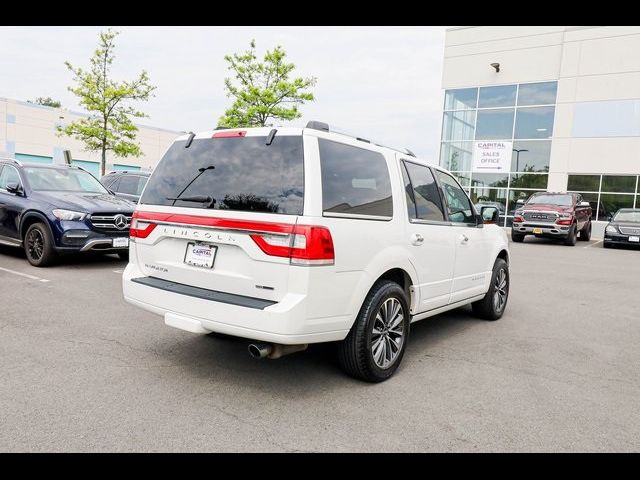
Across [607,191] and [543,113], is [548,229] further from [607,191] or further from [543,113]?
[543,113]

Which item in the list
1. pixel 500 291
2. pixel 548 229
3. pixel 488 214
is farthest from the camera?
pixel 548 229

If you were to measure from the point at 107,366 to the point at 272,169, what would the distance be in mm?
2083

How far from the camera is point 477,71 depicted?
2858cm

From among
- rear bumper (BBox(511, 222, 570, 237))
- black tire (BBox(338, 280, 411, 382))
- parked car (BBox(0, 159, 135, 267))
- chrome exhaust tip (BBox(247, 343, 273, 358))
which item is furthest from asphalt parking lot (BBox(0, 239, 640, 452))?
rear bumper (BBox(511, 222, 570, 237))

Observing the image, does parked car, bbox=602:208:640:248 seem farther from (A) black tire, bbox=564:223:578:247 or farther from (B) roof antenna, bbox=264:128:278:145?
(B) roof antenna, bbox=264:128:278:145

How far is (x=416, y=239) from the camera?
169 inches

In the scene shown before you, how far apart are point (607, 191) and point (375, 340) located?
25538mm

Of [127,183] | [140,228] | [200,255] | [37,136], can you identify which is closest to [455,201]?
[200,255]

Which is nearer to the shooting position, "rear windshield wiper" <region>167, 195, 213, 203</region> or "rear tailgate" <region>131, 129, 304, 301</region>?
"rear tailgate" <region>131, 129, 304, 301</region>

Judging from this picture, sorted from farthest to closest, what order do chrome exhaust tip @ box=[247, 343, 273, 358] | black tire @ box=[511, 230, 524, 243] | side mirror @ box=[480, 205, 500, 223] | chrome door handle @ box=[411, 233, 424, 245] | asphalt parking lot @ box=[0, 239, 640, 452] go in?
black tire @ box=[511, 230, 524, 243] → side mirror @ box=[480, 205, 500, 223] → chrome door handle @ box=[411, 233, 424, 245] → chrome exhaust tip @ box=[247, 343, 273, 358] → asphalt parking lot @ box=[0, 239, 640, 452]

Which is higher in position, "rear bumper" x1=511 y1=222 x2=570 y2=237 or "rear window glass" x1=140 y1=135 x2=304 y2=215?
"rear window glass" x1=140 y1=135 x2=304 y2=215

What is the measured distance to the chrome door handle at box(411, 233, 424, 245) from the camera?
4.25 m

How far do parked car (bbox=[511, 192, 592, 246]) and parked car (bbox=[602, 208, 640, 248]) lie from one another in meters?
1.11

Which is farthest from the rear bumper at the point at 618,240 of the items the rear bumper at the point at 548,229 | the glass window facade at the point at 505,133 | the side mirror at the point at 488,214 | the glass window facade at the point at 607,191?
the side mirror at the point at 488,214
